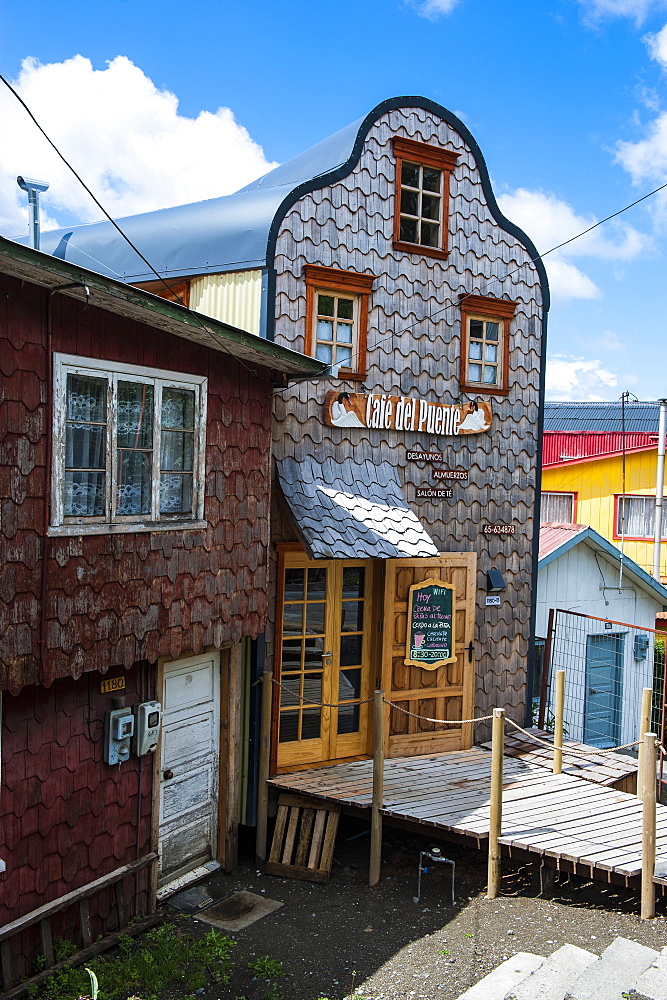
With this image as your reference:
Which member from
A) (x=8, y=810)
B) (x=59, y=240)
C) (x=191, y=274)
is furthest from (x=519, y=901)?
(x=59, y=240)

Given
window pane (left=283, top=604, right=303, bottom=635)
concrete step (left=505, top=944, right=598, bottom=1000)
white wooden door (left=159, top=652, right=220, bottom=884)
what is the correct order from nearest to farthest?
1. concrete step (left=505, top=944, right=598, bottom=1000)
2. white wooden door (left=159, top=652, right=220, bottom=884)
3. window pane (left=283, top=604, right=303, bottom=635)

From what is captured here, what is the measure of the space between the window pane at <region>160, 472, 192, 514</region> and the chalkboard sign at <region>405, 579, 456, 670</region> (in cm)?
352


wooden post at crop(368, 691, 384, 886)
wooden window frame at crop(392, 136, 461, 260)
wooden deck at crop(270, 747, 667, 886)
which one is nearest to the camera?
wooden deck at crop(270, 747, 667, 886)

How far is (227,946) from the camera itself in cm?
737

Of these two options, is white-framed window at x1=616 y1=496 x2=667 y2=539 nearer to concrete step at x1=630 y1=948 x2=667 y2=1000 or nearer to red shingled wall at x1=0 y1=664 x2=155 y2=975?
concrete step at x1=630 y1=948 x2=667 y2=1000

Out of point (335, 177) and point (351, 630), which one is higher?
point (335, 177)

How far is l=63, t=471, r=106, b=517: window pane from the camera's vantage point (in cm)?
649

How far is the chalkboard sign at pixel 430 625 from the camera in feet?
33.5

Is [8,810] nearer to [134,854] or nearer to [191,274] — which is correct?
[134,854]

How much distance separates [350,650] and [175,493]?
3381mm

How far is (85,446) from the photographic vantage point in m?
6.61

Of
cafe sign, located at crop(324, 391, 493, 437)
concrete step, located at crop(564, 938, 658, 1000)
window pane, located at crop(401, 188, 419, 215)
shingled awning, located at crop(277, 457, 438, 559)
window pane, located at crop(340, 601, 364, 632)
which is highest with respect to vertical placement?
window pane, located at crop(401, 188, 419, 215)

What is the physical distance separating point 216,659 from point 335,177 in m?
5.26

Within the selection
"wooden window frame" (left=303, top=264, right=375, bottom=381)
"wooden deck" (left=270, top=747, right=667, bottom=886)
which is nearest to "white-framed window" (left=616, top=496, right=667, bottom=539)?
"wooden deck" (left=270, top=747, right=667, bottom=886)
